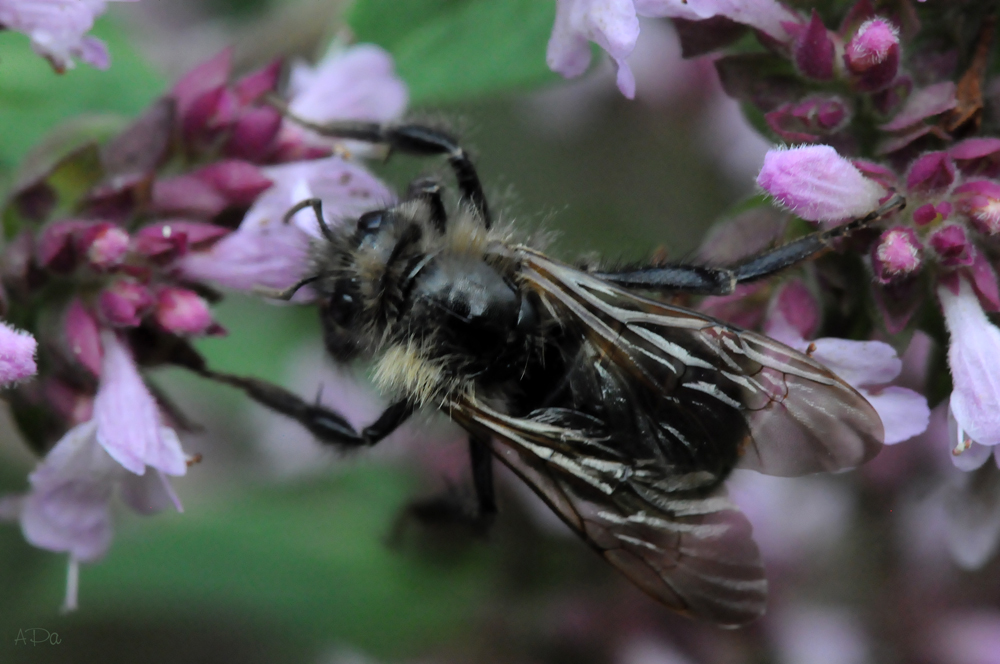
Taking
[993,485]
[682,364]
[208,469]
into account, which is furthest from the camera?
[208,469]

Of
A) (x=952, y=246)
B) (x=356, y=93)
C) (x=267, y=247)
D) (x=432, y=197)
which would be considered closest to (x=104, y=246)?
(x=267, y=247)

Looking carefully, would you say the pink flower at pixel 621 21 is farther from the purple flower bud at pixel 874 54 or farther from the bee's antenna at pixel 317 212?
the bee's antenna at pixel 317 212

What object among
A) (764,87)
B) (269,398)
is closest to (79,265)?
(269,398)

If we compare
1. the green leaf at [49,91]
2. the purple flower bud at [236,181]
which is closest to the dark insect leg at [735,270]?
the purple flower bud at [236,181]

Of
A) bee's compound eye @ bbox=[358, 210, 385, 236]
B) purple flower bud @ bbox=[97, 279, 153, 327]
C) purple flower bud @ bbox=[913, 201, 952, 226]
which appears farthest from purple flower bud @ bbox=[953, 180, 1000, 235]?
purple flower bud @ bbox=[97, 279, 153, 327]

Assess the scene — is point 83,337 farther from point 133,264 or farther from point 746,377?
point 746,377

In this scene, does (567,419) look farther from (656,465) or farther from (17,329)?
(17,329)

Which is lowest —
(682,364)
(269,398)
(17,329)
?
(269,398)
